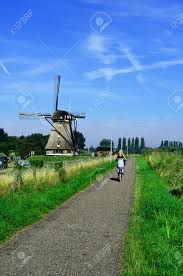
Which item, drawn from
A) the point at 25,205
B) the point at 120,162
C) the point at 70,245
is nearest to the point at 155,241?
the point at 70,245

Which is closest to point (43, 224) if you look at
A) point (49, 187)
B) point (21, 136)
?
point (49, 187)

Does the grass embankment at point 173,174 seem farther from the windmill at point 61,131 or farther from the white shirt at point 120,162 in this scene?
the windmill at point 61,131

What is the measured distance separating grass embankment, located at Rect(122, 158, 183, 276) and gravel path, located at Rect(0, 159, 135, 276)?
0.90 feet

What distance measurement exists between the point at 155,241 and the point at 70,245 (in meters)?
1.61

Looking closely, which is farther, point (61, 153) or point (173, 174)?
point (61, 153)

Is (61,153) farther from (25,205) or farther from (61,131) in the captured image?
(25,205)

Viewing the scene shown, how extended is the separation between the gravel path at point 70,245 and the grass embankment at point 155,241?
0.90 ft

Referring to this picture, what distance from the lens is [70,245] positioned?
895 centimetres

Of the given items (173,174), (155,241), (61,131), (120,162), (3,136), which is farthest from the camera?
(3,136)

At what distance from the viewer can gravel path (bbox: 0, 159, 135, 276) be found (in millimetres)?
7293

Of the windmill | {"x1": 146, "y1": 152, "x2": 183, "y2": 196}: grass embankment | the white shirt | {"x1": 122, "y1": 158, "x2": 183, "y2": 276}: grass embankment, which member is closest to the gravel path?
{"x1": 122, "y1": 158, "x2": 183, "y2": 276}: grass embankment

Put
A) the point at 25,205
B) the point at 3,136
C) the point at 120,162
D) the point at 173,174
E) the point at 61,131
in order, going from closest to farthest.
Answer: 1. the point at 25,205
2. the point at 120,162
3. the point at 173,174
4. the point at 61,131
5. the point at 3,136

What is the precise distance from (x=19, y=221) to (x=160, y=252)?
170 inches

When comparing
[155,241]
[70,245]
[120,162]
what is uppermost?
[120,162]
